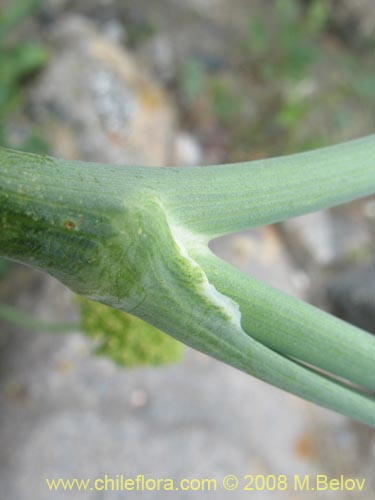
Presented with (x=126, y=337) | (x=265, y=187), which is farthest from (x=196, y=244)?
(x=126, y=337)

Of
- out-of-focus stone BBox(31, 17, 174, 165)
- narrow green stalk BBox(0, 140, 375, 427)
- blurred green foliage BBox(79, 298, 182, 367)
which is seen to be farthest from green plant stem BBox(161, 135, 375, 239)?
out-of-focus stone BBox(31, 17, 174, 165)

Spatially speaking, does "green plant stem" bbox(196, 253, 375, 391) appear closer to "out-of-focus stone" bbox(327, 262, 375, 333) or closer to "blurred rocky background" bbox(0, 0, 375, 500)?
"blurred rocky background" bbox(0, 0, 375, 500)

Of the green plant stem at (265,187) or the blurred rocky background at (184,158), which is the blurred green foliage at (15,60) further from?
the green plant stem at (265,187)

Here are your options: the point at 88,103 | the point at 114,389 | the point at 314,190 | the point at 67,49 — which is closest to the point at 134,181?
the point at 314,190

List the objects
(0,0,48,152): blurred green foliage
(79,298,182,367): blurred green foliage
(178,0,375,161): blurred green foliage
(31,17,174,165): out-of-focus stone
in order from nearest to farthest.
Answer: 1. (79,298,182,367): blurred green foliage
2. (0,0,48,152): blurred green foliage
3. (31,17,174,165): out-of-focus stone
4. (178,0,375,161): blurred green foliage

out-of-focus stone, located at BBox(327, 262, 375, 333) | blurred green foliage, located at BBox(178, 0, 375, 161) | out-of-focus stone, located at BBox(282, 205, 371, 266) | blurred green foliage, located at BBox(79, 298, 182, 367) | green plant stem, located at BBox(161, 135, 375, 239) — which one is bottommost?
blurred green foliage, located at BBox(79, 298, 182, 367)

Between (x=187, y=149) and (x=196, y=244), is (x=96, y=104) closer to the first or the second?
(x=187, y=149)

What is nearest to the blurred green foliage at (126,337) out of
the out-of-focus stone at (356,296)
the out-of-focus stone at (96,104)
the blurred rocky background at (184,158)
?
the blurred rocky background at (184,158)

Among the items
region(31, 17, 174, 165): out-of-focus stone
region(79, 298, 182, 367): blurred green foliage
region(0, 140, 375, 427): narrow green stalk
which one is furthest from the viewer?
region(31, 17, 174, 165): out-of-focus stone
